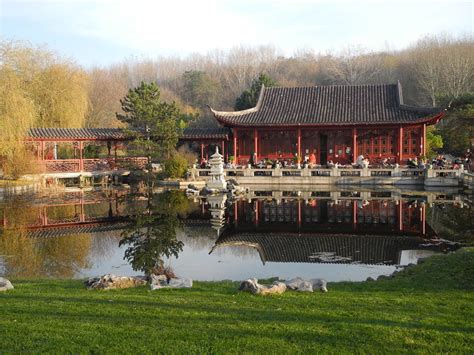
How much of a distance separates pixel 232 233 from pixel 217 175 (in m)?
9.78

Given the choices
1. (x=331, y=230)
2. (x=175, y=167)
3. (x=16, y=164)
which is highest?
(x=16, y=164)

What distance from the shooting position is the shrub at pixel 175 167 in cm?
2570

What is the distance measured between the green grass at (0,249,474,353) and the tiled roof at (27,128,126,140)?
66.0ft

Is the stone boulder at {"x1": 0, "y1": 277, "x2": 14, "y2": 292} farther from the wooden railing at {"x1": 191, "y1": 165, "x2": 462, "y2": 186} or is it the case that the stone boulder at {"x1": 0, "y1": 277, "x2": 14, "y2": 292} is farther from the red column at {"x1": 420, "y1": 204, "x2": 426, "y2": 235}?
the wooden railing at {"x1": 191, "y1": 165, "x2": 462, "y2": 186}

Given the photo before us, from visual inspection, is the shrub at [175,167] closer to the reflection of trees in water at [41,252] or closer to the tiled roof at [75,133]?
the tiled roof at [75,133]

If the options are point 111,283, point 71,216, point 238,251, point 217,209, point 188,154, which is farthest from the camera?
point 188,154

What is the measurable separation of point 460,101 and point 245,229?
21.8 m

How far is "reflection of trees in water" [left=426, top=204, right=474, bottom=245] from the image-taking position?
12.6 metres

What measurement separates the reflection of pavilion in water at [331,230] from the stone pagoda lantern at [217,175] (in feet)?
10.9

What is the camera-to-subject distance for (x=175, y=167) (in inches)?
1012

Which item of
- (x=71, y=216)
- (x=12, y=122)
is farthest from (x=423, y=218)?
(x=12, y=122)

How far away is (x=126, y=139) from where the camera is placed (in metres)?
27.9

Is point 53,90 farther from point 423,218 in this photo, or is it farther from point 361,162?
point 423,218

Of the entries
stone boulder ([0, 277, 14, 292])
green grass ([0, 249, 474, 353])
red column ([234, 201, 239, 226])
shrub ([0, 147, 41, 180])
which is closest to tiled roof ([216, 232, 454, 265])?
red column ([234, 201, 239, 226])
